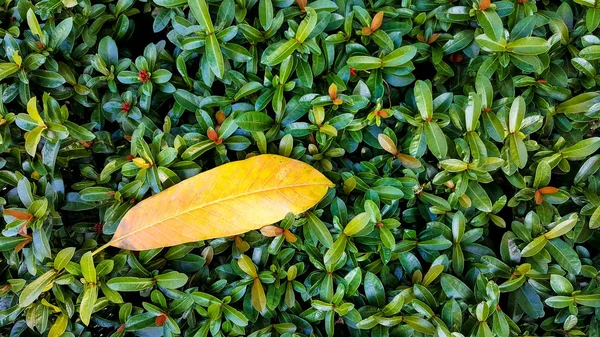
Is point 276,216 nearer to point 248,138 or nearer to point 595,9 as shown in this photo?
point 248,138

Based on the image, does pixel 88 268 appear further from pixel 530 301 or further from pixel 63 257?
pixel 530 301

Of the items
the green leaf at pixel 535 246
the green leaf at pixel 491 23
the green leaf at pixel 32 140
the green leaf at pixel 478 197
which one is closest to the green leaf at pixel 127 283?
the green leaf at pixel 32 140

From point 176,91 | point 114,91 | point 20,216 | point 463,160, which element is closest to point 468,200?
point 463,160

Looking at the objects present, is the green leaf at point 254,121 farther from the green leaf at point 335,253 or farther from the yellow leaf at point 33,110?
the yellow leaf at point 33,110

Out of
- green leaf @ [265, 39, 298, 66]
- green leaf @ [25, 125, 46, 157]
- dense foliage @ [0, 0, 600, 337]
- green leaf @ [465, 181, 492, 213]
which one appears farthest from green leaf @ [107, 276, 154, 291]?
green leaf @ [465, 181, 492, 213]

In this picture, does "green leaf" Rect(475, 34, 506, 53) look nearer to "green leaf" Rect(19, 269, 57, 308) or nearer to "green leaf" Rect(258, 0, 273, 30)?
"green leaf" Rect(258, 0, 273, 30)
